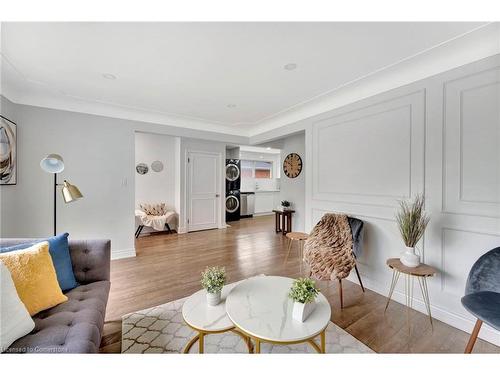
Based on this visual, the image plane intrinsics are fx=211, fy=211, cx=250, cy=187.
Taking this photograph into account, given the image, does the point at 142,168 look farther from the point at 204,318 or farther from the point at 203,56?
the point at 204,318

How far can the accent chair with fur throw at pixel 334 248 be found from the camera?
2.11m

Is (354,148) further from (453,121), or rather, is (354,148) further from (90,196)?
(90,196)

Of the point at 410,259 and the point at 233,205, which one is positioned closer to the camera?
the point at 410,259

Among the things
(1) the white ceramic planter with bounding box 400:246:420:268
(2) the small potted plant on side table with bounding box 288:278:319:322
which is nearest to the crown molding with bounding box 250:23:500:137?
(1) the white ceramic planter with bounding box 400:246:420:268

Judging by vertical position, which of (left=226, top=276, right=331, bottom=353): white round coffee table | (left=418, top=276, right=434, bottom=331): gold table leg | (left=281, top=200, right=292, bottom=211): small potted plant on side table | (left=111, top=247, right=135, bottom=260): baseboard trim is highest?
(left=281, top=200, right=292, bottom=211): small potted plant on side table

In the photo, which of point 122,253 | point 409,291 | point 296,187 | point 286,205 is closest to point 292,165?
point 296,187

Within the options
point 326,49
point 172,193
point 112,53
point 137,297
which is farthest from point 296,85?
point 172,193

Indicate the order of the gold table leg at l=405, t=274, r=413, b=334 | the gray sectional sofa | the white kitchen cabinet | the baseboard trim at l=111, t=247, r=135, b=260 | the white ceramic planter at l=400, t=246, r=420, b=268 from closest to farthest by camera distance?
1. the gray sectional sofa
2. the white ceramic planter at l=400, t=246, r=420, b=268
3. the gold table leg at l=405, t=274, r=413, b=334
4. the baseboard trim at l=111, t=247, r=135, b=260
5. the white kitchen cabinet

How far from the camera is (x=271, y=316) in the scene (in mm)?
1284

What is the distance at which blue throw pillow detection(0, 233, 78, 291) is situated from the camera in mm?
1488

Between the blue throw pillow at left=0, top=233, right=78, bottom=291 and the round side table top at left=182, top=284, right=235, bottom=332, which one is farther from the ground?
the blue throw pillow at left=0, top=233, right=78, bottom=291

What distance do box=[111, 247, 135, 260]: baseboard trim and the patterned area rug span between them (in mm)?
1804

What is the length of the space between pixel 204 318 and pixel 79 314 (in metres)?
0.72

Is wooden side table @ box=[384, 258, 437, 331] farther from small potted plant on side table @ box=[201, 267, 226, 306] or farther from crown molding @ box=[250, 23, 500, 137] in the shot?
crown molding @ box=[250, 23, 500, 137]
